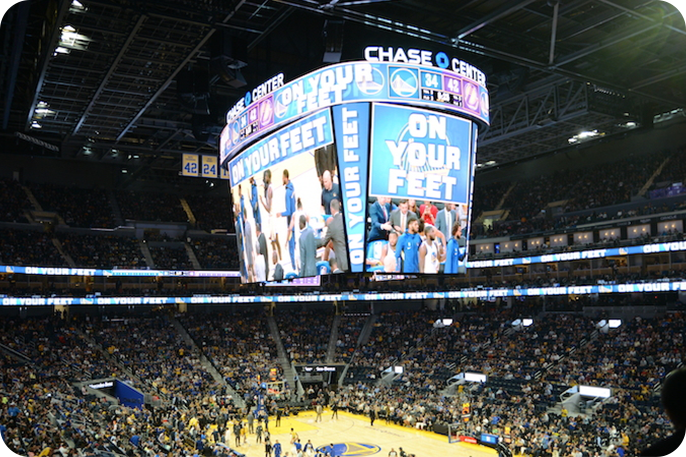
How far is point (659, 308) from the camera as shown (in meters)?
37.6

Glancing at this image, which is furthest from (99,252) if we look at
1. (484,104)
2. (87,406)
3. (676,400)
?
(676,400)

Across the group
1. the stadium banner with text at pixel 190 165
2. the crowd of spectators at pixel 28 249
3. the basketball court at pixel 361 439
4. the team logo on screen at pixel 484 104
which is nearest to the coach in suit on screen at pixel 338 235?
the team logo on screen at pixel 484 104

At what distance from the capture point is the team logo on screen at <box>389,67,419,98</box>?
19.4 meters

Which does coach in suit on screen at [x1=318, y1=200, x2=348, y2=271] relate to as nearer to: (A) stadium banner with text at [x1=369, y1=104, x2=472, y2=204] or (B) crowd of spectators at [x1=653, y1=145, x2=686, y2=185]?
→ (A) stadium banner with text at [x1=369, y1=104, x2=472, y2=204]

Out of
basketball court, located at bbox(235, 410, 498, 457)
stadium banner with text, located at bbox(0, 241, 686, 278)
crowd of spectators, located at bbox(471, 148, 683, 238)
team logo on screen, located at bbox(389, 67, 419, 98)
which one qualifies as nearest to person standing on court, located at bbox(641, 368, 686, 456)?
team logo on screen, located at bbox(389, 67, 419, 98)

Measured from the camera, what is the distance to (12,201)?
4619 centimetres

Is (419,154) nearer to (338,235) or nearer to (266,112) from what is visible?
(338,235)

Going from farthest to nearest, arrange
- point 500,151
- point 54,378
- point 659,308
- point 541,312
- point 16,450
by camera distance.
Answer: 1. point 541,312
2. point 500,151
3. point 659,308
4. point 54,378
5. point 16,450

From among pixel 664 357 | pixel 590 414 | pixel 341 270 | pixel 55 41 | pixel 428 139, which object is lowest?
Result: pixel 590 414

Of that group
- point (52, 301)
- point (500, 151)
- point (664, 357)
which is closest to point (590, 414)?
point (664, 357)

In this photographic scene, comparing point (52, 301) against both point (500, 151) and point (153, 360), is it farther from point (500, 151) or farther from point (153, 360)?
point (500, 151)

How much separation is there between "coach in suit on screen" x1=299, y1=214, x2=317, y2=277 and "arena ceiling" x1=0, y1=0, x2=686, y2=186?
6830 mm

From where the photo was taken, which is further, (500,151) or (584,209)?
(584,209)

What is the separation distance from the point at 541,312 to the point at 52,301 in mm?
32836
